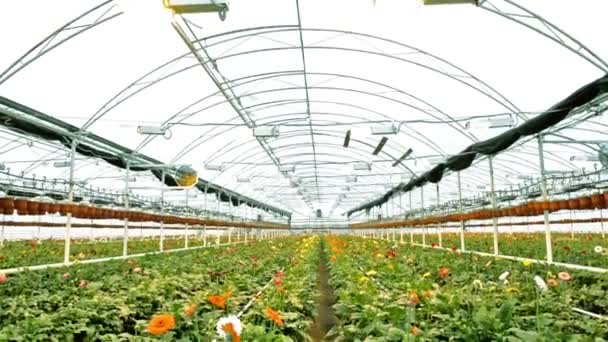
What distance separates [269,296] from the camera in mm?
6289

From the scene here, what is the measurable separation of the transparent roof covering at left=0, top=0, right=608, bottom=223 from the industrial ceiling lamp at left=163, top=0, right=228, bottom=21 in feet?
0.49

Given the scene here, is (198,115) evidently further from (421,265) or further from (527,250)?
(527,250)

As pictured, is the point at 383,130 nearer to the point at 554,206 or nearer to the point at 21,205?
the point at 554,206

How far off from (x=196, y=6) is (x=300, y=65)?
947cm

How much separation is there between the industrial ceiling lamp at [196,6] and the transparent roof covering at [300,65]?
15 centimetres

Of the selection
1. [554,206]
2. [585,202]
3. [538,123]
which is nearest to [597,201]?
[585,202]

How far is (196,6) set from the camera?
484 centimetres

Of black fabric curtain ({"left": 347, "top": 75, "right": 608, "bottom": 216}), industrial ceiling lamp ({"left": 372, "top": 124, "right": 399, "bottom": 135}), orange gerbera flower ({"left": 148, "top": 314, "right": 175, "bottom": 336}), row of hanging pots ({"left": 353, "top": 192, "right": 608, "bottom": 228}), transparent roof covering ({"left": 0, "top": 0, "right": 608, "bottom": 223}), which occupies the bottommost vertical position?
orange gerbera flower ({"left": 148, "top": 314, "right": 175, "bottom": 336})

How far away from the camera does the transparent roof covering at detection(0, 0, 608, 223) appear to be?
9578mm

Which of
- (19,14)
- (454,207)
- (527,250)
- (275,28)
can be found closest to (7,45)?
(19,14)

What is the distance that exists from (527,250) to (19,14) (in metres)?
15.0

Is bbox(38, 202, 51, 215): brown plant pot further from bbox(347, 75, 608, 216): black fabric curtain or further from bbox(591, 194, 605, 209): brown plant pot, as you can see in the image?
bbox(591, 194, 605, 209): brown plant pot

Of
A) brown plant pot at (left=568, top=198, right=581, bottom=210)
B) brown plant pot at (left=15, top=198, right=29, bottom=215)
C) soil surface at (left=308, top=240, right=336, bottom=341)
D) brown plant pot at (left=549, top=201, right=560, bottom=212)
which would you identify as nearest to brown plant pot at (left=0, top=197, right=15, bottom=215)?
brown plant pot at (left=15, top=198, right=29, bottom=215)

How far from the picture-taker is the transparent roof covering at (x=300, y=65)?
9578mm
